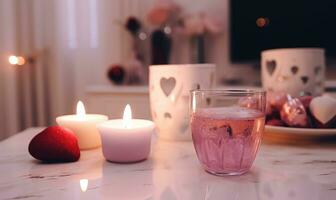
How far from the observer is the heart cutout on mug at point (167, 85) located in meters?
0.58

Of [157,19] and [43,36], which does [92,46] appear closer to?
[43,36]

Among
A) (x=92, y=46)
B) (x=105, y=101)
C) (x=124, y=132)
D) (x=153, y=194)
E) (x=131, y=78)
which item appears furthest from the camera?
(x=92, y=46)

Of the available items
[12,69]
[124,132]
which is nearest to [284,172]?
[124,132]

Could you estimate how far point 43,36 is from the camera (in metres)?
1.90

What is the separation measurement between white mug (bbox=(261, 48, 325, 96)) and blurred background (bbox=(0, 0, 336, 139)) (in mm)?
1001

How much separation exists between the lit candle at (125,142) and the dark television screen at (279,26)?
5.18 feet

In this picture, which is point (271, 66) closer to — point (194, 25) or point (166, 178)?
point (166, 178)

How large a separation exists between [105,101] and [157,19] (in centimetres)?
59

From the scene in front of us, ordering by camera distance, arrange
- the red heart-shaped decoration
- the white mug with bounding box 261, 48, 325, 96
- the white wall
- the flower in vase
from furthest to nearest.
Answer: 1. the flower in vase
2. the white wall
3. the white mug with bounding box 261, 48, 325, 96
4. the red heart-shaped decoration

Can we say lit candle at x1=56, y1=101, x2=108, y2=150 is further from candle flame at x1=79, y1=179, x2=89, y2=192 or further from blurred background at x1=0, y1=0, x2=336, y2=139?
blurred background at x1=0, y1=0, x2=336, y2=139

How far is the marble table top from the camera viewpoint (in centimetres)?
32

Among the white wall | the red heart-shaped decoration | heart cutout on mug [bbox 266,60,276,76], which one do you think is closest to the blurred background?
the white wall

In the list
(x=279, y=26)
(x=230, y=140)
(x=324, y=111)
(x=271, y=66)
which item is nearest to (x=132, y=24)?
(x=279, y=26)

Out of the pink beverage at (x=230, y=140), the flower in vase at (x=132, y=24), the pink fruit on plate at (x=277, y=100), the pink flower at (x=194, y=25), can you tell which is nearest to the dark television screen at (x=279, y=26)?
the pink flower at (x=194, y=25)
